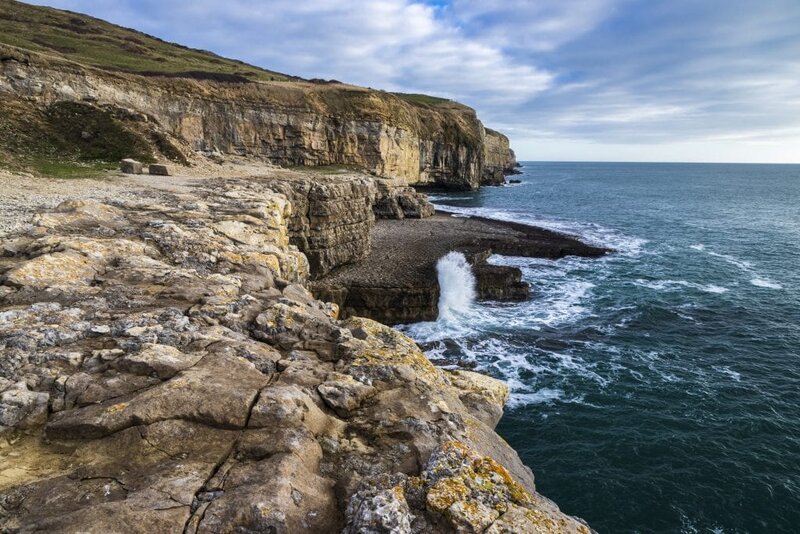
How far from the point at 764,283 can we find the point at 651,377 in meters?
26.3

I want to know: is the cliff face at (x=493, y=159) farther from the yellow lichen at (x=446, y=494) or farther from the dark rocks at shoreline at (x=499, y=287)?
the yellow lichen at (x=446, y=494)

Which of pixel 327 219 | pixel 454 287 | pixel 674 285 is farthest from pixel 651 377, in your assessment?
pixel 327 219

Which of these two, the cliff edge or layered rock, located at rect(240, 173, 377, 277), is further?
layered rock, located at rect(240, 173, 377, 277)

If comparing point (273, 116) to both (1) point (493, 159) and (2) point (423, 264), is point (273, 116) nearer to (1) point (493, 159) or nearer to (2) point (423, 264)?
(2) point (423, 264)

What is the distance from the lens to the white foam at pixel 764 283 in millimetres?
41156

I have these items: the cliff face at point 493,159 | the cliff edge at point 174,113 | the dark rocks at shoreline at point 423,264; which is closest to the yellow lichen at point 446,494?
the dark rocks at shoreline at point 423,264

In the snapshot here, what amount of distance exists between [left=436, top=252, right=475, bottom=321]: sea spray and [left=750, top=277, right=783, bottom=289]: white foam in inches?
1060

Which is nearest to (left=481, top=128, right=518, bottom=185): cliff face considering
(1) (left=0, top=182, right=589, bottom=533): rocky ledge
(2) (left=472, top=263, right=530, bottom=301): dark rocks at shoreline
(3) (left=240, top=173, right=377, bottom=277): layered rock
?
(3) (left=240, top=173, right=377, bottom=277): layered rock

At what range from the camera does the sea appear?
1702cm

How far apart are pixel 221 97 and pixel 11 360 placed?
73.2 metres

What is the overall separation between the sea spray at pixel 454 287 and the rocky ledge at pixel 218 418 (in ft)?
82.1

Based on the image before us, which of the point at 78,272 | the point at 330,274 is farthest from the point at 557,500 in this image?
the point at 330,274

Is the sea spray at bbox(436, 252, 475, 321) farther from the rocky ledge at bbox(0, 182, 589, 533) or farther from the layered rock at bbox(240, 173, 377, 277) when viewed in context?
the rocky ledge at bbox(0, 182, 589, 533)

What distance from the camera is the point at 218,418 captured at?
625 centimetres
